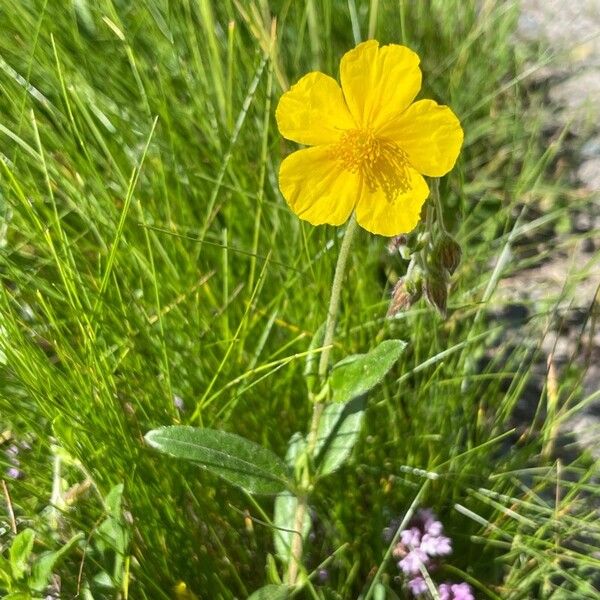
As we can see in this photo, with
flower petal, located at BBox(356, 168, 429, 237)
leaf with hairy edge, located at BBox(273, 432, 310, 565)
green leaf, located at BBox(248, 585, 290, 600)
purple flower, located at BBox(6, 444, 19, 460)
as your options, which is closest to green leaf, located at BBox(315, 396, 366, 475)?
leaf with hairy edge, located at BBox(273, 432, 310, 565)

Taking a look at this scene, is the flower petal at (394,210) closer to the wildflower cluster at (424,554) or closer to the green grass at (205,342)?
the green grass at (205,342)

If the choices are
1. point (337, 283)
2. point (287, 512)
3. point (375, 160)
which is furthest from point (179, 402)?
point (375, 160)

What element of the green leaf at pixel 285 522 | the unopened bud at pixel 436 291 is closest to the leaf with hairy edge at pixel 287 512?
the green leaf at pixel 285 522

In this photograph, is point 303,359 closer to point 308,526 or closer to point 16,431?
point 308,526

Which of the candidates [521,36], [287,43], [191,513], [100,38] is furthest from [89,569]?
[521,36]

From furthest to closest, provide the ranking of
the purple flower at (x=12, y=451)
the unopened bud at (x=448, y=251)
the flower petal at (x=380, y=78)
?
1. the purple flower at (x=12, y=451)
2. the unopened bud at (x=448, y=251)
3. the flower petal at (x=380, y=78)
